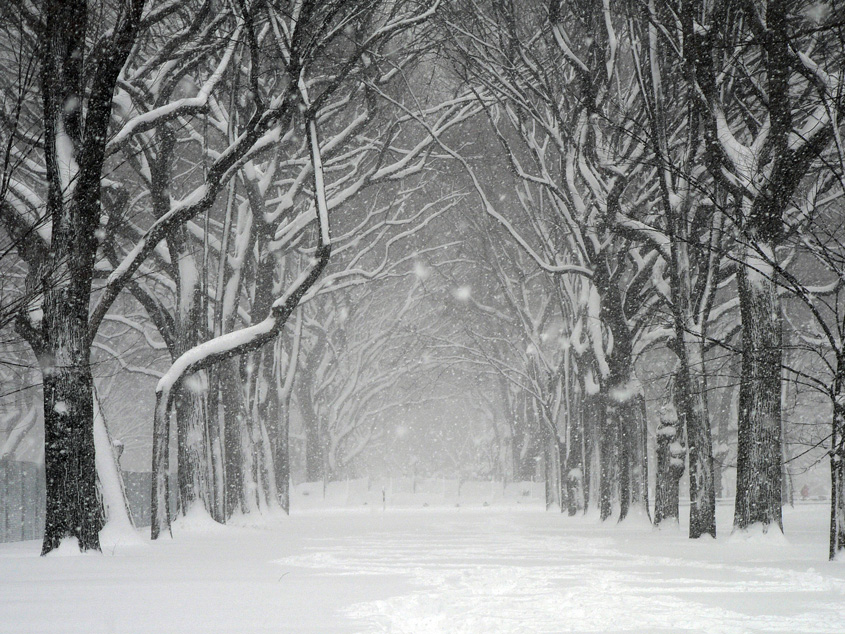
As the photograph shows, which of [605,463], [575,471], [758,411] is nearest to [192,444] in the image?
[605,463]

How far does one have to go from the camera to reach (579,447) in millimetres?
21984

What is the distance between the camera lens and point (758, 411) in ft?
36.4

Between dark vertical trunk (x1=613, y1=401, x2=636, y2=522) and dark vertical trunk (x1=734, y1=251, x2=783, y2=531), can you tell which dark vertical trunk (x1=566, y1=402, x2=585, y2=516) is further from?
dark vertical trunk (x1=734, y1=251, x2=783, y2=531)

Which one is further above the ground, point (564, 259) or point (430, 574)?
point (564, 259)

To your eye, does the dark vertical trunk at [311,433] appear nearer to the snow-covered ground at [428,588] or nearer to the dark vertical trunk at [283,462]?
the dark vertical trunk at [283,462]

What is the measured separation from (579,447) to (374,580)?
49.9 ft

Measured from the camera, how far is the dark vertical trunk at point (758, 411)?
1105 cm

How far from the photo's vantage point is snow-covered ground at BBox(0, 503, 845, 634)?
17.3 feet

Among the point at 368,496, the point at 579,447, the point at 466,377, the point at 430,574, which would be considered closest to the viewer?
the point at 430,574

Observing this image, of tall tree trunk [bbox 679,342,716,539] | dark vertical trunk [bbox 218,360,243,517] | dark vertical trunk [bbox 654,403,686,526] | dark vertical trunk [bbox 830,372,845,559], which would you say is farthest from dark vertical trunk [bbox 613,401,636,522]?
dark vertical trunk [bbox 218,360,243,517]

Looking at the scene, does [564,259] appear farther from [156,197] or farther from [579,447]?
[156,197]

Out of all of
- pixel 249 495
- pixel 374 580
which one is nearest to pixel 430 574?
pixel 374 580

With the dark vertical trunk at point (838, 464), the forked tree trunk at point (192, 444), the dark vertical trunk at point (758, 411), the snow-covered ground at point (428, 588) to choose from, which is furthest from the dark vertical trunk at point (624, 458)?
the forked tree trunk at point (192, 444)

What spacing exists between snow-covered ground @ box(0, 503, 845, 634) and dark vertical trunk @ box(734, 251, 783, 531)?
49cm
